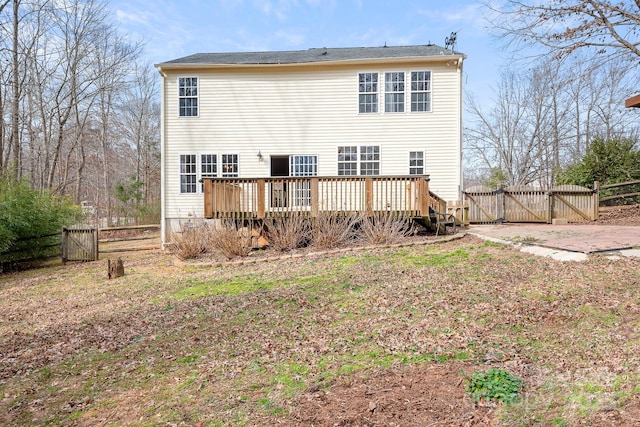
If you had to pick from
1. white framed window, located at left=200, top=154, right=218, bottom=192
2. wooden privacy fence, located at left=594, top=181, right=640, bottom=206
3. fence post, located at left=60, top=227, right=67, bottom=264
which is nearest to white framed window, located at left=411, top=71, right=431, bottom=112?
white framed window, located at left=200, top=154, right=218, bottom=192

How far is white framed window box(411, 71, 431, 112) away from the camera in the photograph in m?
12.9

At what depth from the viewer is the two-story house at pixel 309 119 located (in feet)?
42.1

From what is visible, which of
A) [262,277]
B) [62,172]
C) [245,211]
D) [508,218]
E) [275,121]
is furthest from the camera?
[62,172]

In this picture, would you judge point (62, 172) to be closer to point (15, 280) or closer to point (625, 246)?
point (15, 280)

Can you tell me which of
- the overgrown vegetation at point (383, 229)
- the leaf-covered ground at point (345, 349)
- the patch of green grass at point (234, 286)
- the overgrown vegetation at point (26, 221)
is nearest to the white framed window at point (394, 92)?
the overgrown vegetation at point (383, 229)

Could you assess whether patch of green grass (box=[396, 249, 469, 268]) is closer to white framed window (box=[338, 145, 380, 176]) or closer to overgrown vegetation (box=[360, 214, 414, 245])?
overgrown vegetation (box=[360, 214, 414, 245])

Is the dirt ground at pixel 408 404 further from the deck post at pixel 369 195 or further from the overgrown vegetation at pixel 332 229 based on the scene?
the deck post at pixel 369 195

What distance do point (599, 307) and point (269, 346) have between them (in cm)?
338

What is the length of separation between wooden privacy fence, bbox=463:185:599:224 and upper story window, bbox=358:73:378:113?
4.58 meters

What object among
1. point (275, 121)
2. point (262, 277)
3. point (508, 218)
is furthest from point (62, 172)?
point (508, 218)

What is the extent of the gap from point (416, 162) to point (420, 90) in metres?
2.43

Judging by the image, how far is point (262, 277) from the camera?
7.00m

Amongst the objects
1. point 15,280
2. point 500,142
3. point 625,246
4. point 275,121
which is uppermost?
point 500,142

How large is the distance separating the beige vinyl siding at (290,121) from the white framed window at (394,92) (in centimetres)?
17
